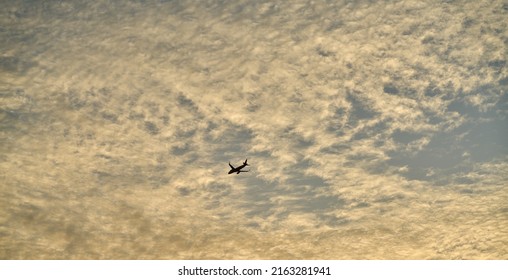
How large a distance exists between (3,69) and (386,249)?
14.6 meters

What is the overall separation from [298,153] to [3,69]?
860 centimetres

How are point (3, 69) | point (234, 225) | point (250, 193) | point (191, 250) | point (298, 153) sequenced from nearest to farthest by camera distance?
point (3, 69), point (298, 153), point (250, 193), point (234, 225), point (191, 250)

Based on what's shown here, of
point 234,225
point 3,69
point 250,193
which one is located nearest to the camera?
point 3,69

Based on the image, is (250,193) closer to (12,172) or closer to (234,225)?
(234,225)

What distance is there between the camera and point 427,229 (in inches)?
682

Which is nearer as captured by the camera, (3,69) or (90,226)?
(3,69)

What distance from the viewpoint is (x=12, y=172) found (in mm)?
15250

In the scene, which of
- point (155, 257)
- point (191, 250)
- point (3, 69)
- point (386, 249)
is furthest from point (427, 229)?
point (3, 69)

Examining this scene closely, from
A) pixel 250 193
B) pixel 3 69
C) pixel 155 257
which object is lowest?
pixel 155 257

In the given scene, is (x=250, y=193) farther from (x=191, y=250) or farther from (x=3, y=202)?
(x=3, y=202)

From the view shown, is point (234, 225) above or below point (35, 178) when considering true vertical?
below

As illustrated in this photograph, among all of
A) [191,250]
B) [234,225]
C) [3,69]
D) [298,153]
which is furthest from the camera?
[191,250]

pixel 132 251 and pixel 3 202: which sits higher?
pixel 3 202

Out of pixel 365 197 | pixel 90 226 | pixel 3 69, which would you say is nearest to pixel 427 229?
pixel 365 197
